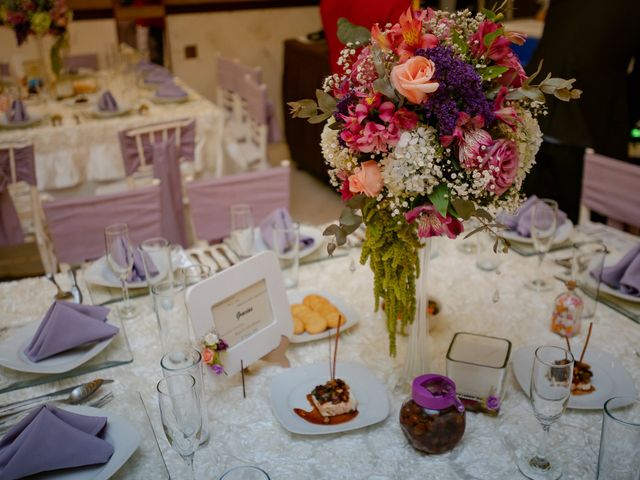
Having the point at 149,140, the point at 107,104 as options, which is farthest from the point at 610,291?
the point at 107,104

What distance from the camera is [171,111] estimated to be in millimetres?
3748

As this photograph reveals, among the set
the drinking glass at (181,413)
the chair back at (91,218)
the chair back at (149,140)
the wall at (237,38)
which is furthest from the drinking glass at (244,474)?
the wall at (237,38)

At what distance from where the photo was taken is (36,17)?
3682 millimetres

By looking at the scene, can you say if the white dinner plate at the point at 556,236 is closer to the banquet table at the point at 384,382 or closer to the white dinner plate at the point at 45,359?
the banquet table at the point at 384,382

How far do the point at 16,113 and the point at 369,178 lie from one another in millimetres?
2839

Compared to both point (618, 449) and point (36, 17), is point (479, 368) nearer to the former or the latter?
point (618, 449)

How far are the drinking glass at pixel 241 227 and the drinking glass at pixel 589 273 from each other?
0.89 m

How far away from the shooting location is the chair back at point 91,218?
218 cm

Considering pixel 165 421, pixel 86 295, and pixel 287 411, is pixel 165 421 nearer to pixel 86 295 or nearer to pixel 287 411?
pixel 287 411

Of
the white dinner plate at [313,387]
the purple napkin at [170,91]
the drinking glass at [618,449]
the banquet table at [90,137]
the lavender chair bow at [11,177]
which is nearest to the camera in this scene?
the drinking glass at [618,449]

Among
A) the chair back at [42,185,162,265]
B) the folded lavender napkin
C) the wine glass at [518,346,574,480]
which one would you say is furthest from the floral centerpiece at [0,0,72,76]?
the wine glass at [518,346,574,480]

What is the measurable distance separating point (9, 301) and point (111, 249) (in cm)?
37

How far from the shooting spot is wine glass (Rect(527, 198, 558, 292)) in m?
1.78

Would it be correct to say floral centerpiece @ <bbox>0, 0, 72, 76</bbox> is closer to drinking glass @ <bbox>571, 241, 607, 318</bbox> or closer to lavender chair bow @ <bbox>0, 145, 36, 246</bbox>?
lavender chair bow @ <bbox>0, 145, 36, 246</bbox>
